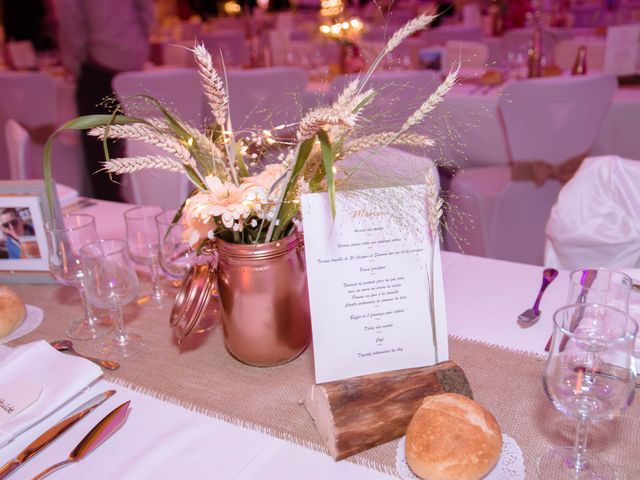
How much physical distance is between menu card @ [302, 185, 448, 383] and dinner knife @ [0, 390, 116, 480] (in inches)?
15.4

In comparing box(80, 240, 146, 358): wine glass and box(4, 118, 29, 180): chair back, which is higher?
box(4, 118, 29, 180): chair back

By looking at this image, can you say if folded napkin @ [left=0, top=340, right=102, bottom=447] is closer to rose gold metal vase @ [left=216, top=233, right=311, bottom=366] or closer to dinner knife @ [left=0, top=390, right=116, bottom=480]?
dinner knife @ [left=0, top=390, right=116, bottom=480]

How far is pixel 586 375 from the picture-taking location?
823mm

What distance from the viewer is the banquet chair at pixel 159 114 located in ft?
3.62

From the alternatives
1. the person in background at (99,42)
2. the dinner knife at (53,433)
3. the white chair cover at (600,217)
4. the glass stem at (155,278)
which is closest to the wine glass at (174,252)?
the glass stem at (155,278)

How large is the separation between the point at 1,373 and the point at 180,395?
33 cm

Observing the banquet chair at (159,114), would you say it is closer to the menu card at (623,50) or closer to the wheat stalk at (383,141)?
the wheat stalk at (383,141)

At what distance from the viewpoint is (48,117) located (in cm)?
419

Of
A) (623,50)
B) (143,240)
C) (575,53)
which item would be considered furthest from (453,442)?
(575,53)

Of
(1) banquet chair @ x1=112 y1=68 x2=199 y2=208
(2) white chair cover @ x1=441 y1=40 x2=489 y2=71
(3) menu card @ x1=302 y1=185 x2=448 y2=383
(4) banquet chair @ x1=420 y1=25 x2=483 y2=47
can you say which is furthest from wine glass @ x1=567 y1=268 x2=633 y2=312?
(4) banquet chair @ x1=420 y1=25 x2=483 y2=47

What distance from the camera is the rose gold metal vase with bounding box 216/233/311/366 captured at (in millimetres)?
1008

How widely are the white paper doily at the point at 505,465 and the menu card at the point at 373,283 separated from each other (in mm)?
158

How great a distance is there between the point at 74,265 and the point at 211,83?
0.59 meters

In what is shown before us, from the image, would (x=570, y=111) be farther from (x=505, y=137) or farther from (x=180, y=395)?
(x=180, y=395)
